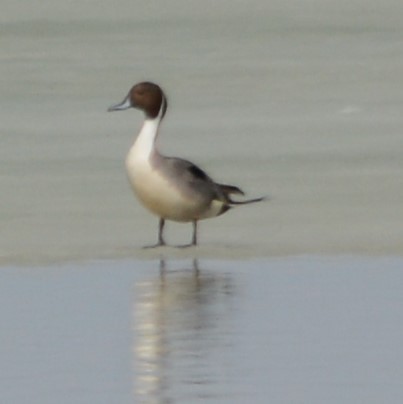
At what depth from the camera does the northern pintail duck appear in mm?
10820

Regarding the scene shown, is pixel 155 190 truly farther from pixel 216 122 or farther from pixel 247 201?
pixel 216 122

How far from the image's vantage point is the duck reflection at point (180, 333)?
7.18 meters

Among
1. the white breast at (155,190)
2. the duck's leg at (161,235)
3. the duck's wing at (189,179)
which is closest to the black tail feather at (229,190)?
the duck's wing at (189,179)

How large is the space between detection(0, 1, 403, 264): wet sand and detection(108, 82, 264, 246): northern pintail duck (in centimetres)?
18

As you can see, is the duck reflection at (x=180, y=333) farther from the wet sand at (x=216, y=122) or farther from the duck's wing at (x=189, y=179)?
the wet sand at (x=216, y=122)

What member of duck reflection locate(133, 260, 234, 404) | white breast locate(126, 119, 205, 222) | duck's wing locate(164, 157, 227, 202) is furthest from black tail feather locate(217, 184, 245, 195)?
duck reflection locate(133, 260, 234, 404)

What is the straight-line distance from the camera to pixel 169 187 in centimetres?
1084

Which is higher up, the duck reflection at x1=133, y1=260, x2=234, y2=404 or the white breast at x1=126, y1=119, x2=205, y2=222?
the white breast at x1=126, y1=119, x2=205, y2=222

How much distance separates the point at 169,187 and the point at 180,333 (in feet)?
8.87

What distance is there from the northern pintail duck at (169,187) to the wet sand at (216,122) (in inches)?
7.1

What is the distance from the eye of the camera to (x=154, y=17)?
19.2m

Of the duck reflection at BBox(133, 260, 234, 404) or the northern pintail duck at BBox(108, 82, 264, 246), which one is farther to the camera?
the northern pintail duck at BBox(108, 82, 264, 246)

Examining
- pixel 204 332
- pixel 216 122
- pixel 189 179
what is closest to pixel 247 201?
pixel 189 179

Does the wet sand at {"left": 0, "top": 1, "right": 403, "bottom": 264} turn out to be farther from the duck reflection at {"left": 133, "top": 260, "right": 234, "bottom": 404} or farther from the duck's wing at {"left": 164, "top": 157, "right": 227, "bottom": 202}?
the duck reflection at {"left": 133, "top": 260, "right": 234, "bottom": 404}
